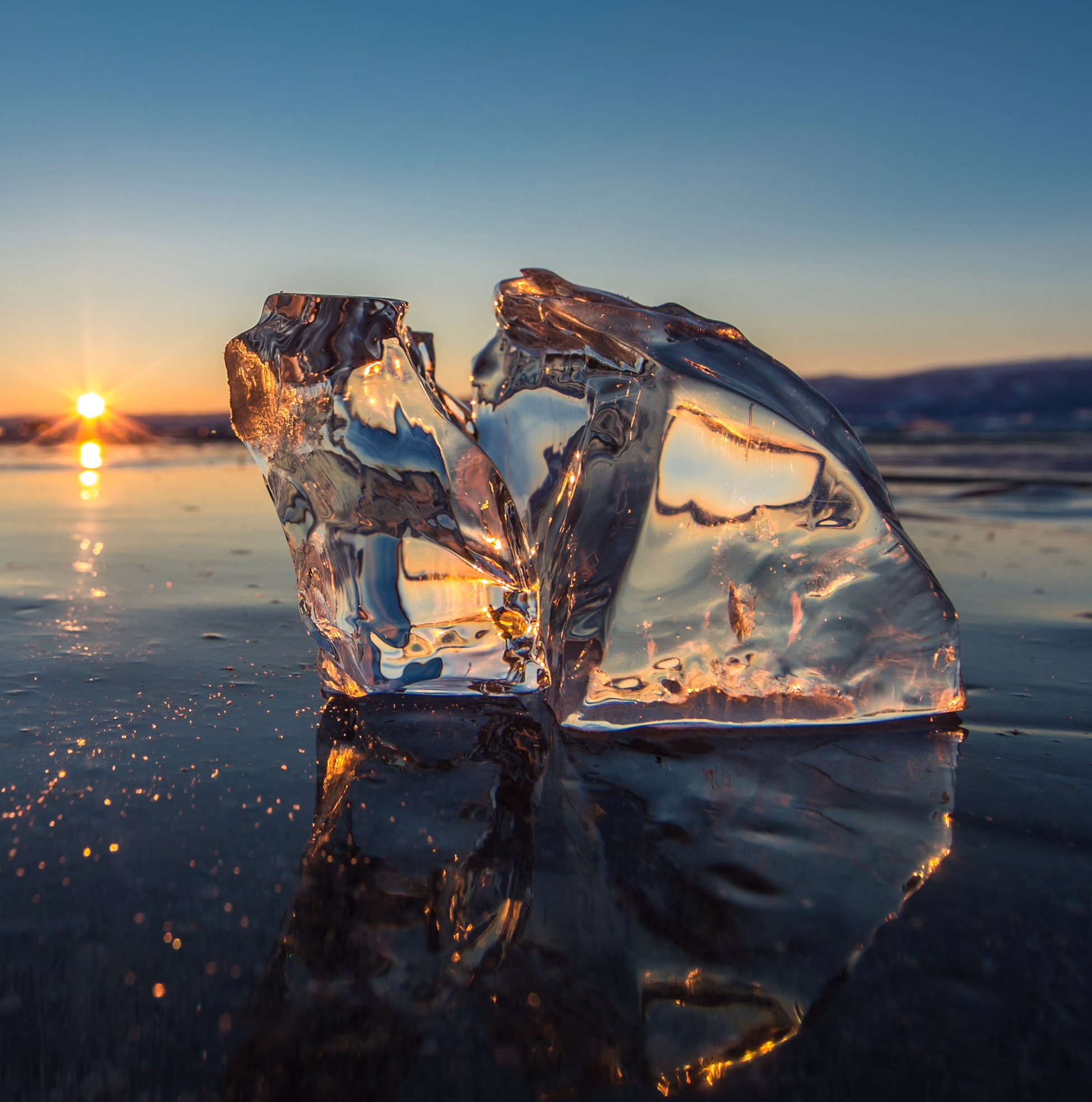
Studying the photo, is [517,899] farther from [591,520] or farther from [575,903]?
[591,520]

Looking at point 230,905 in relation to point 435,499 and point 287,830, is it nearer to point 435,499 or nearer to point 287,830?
point 287,830

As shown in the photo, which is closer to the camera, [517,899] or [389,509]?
[517,899]

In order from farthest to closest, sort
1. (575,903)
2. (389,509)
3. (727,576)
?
1. (389,509)
2. (727,576)
3. (575,903)

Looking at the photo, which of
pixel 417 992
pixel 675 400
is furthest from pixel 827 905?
pixel 675 400

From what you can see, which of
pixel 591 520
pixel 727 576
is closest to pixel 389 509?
pixel 591 520

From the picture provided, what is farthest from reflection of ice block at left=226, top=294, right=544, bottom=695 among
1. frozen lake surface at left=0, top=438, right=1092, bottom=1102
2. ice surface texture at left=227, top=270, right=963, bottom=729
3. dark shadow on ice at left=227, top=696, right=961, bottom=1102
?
dark shadow on ice at left=227, top=696, right=961, bottom=1102

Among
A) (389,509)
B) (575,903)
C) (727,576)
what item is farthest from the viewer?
(389,509)

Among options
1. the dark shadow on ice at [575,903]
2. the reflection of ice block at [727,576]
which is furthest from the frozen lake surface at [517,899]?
the reflection of ice block at [727,576]

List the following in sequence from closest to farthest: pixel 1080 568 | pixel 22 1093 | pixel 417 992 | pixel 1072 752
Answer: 1. pixel 22 1093
2. pixel 417 992
3. pixel 1072 752
4. pixel 1080 568
